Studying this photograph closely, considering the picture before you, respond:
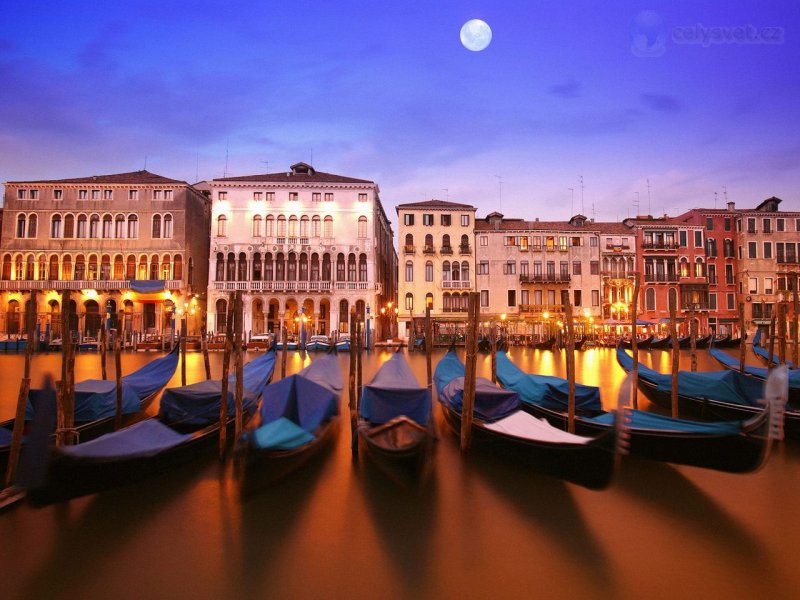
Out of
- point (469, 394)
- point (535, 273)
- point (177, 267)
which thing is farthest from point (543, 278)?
point (469, 394)

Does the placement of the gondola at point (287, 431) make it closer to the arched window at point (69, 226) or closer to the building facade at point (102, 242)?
the building facade at point (102, 242)

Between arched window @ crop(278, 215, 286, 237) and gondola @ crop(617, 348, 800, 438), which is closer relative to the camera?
gondola @ crop(617, 348, 800, 438)

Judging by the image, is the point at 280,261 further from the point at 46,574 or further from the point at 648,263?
the point at 46,574

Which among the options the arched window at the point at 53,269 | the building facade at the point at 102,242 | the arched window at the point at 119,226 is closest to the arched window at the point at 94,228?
the building facade at the point at 102,242

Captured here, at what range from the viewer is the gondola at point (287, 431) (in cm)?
387

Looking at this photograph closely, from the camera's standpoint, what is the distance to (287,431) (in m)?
4.38

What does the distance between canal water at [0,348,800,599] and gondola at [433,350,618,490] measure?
31cm

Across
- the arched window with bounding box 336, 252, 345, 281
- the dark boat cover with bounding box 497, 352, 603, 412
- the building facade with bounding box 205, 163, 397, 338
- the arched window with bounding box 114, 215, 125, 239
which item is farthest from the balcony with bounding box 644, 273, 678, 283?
the arched window with bounding box 114, 215, 125, 239

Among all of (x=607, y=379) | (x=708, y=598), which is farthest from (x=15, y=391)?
(x=607, y=379)

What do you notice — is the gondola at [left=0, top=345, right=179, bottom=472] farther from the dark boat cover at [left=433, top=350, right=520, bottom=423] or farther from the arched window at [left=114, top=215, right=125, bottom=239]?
the arched window at [left=114, top=215, right=125, bottom=239]

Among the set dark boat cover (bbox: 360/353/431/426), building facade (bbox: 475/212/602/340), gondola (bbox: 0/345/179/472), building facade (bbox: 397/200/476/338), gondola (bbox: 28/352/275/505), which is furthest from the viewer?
building facade (bbox: 475/212/602/340)

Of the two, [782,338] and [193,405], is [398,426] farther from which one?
[782,338]

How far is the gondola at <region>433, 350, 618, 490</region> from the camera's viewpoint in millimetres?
3625

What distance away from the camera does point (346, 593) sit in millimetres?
2943
